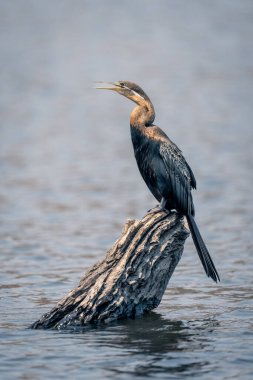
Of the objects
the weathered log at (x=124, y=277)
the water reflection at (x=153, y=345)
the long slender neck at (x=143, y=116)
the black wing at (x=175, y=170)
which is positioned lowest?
the water reflection at (x=153, y=345)

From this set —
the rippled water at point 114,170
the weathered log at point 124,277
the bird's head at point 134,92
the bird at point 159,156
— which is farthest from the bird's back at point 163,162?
the rippled water at point 114,170

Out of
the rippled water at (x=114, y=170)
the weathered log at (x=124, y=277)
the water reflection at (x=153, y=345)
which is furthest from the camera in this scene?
the weathered log at (x=124, y=277)

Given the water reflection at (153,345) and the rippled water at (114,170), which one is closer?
the water reflection at (153,345)

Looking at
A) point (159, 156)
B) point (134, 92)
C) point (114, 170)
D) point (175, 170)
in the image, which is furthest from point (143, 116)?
point (114, 170)

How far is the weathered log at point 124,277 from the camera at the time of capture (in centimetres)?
973

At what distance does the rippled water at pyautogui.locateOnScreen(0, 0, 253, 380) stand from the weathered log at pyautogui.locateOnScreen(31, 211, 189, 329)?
219 mm

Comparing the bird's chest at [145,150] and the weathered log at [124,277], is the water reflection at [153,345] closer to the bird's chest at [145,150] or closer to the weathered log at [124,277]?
the weathered log at [124,277]

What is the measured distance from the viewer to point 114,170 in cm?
2200

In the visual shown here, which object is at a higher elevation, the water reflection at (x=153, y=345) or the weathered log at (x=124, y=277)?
the weathered log at (x=124, y=277)

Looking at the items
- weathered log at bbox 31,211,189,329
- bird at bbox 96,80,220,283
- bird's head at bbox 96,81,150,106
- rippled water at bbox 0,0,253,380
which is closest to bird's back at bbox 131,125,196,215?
bird at bbox 96,80,220,283

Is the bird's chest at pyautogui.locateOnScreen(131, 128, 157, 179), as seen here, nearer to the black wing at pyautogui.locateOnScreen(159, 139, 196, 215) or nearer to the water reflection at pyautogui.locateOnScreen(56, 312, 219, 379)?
the black wing at pyautogui.locateOnScreen(159, 139, 196, 215)

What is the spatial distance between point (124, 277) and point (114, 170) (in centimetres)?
1234

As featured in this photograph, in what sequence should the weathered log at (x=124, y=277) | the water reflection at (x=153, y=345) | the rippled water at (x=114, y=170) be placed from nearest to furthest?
the water reflection at (x=153, y=345) < the rippled water at (x=114, y=170) < the weathered log at (x=124, y=277)

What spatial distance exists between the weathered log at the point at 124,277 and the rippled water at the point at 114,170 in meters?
0.22
